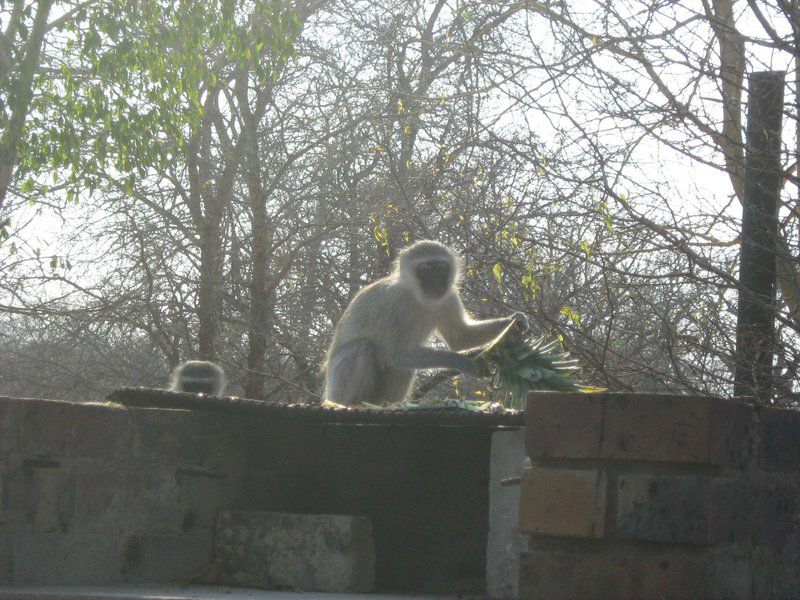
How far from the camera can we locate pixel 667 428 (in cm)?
323

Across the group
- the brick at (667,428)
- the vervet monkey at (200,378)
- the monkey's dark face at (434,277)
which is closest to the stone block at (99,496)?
the brick at (667,428)

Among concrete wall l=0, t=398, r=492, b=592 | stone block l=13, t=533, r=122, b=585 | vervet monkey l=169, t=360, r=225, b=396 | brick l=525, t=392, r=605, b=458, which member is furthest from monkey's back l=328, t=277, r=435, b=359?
brick l=525, t=392, r=605, b=458

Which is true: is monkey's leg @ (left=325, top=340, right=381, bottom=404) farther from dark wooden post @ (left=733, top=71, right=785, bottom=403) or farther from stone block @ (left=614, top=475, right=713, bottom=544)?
stone block @ (left=614, top=475, right=713, bottom=544)

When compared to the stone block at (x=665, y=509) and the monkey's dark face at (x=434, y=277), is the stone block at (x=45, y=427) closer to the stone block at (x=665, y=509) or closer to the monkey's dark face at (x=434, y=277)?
the stone block at (x=665, y=509)

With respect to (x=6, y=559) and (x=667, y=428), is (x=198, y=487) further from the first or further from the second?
(x=667, y=428)

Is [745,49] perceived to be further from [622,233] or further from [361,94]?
[361,94]

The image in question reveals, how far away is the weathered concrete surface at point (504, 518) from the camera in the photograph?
4.41 meters

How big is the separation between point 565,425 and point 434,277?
5.08 meters

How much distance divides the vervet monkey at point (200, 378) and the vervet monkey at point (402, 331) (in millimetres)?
2615

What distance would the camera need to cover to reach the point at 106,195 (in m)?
14.1

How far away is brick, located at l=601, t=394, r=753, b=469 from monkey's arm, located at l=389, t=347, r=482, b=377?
14.7 feet

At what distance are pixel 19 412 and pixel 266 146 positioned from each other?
31.9 feet

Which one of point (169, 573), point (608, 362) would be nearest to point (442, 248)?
point (608, 362)

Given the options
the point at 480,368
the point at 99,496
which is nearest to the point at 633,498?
the point at 99,496
